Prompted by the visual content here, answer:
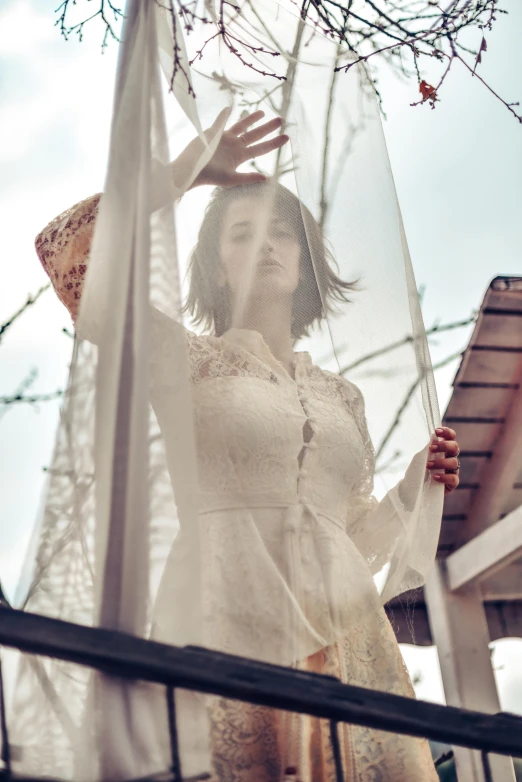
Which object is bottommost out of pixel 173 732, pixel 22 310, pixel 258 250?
pixel 173 732

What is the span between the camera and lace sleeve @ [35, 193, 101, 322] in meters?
1.42

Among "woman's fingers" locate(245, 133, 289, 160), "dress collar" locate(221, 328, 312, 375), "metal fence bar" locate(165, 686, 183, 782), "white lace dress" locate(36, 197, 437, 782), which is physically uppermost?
"woman's fingers" locate(245, 133, 289, 160)

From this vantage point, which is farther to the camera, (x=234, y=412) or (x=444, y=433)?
(x=444, y=433)

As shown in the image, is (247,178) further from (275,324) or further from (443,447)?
(443,447)

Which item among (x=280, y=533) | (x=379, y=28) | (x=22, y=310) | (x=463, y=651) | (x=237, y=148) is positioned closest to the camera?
(x=280, y=533)

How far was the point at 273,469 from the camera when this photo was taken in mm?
1307

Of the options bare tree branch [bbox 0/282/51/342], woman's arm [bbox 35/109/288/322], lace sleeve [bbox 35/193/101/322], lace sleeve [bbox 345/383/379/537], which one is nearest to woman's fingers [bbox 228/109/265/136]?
woman's arm [bbox 35/109/288/322]

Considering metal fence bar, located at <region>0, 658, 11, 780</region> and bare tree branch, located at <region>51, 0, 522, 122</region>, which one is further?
bare tree branch, located at <region>51, 0, 522, 122</region>

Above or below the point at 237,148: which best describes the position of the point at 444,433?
below

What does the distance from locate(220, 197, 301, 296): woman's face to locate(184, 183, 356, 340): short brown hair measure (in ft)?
0.04

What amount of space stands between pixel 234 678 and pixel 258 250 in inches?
32.1

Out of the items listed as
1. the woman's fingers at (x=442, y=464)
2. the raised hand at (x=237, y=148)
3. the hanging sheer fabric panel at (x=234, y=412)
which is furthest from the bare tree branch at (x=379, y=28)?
the woman's fingers at (x=442, y=464)

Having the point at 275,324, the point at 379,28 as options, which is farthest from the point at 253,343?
the point at 379,28

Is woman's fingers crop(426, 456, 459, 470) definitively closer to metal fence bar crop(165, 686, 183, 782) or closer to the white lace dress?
the white lace dress
